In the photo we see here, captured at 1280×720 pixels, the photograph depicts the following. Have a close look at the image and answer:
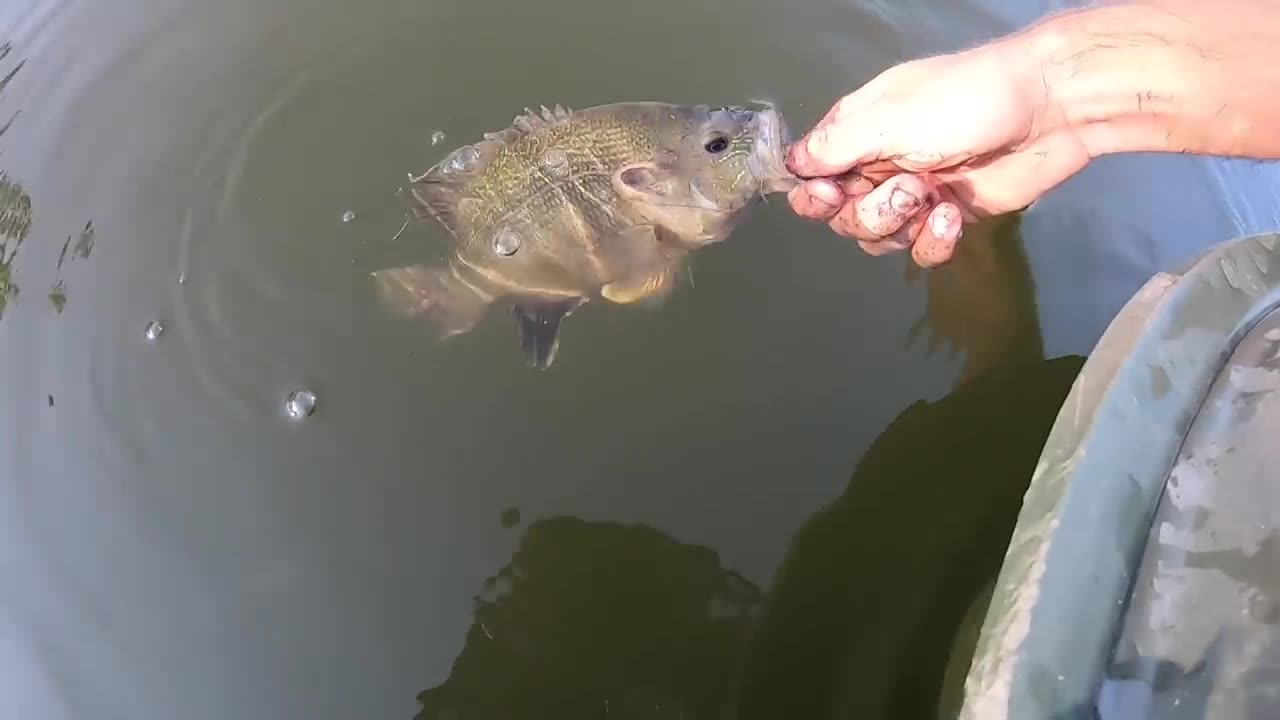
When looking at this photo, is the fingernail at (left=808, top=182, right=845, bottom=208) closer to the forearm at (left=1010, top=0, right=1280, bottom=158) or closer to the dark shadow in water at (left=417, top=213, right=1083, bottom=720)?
the forearm at (left=1010, top=0, right=1280, bottom=158)

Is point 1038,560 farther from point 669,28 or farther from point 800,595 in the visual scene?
point 669,28

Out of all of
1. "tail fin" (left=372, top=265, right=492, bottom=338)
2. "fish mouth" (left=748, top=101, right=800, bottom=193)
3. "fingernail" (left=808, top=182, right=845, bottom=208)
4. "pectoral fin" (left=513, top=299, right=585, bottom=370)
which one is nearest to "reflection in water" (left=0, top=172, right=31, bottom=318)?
"tail fin" (left=372, top=265, right=492, bottom=338)

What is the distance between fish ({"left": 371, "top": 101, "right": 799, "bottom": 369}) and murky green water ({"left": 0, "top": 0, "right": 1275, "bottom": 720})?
0.38 meters

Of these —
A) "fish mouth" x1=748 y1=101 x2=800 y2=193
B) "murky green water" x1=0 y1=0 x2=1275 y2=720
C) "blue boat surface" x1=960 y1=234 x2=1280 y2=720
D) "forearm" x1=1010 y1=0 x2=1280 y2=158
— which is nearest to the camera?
"blue boat surface" x1=960 y1=234 x2=1280 y2=720

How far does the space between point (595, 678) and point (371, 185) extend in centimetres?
148

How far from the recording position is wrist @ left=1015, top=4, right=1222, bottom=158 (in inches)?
61.6

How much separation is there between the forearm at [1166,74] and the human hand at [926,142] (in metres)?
0.05

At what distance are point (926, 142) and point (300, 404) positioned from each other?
1620 mm

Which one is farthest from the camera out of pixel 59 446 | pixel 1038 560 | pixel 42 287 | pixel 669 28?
pixel 669 28

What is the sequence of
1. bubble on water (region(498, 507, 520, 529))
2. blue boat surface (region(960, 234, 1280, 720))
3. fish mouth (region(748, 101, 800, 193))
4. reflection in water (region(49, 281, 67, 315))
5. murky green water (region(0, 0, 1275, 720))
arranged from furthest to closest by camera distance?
reflection in water (region(49, 281, 67, 315)) → bubble on water (region(498, 507, 520, 529)) → murky green water (region(0, 0, 1275, 720)) → fish mouth (region(748, 101, 800, 193)) → blue boat surface (region(960, 234, 1280, 720))

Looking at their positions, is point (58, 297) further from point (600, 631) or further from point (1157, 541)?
point (1157, 541)

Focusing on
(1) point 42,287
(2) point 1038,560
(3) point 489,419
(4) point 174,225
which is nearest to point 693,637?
(3) point 489,419

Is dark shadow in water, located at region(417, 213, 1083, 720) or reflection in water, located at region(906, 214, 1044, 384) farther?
reflection in water, located at region(906, 214, 1044, 384)

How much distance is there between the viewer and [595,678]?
1978mm
